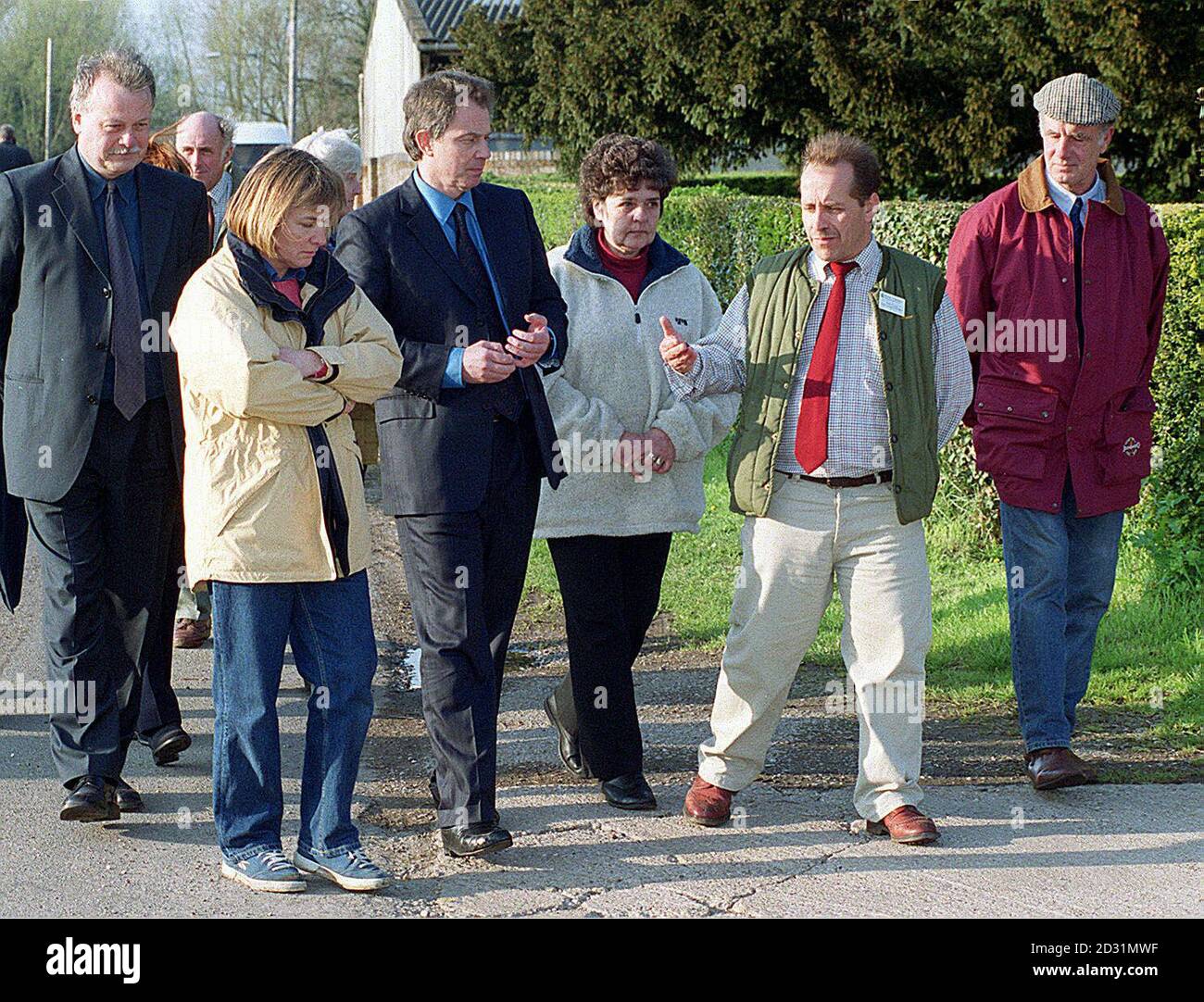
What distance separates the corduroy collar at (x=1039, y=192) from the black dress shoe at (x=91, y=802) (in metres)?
3.77

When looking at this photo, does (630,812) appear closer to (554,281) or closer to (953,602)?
(554,281)

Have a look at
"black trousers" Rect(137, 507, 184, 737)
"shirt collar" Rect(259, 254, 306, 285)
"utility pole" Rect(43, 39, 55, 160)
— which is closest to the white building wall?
"utility pole" Rect(43, 39, 55, 160)

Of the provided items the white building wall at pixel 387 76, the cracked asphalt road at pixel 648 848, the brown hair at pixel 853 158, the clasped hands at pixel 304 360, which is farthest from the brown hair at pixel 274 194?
the white building wall at pixel 387 76

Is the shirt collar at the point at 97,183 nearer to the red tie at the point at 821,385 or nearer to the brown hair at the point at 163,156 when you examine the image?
the brown hair at the point at 163,156

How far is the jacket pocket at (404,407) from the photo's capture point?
16.8ft

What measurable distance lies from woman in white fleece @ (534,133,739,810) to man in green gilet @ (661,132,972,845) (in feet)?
1.01

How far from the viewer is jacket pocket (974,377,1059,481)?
5.86 metres

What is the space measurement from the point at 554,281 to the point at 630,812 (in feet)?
5.91

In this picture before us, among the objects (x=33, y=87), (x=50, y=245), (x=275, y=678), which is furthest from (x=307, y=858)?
(x=33, y=87)

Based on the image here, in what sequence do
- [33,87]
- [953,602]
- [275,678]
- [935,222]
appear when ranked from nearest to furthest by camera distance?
[275,678]
[953,602]
[935,222]
[33,87]

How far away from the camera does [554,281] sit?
555cm

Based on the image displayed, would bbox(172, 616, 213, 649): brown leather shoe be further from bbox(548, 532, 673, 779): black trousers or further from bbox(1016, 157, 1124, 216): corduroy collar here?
bbox(1016, 157, 1124, 216): corduroy collar

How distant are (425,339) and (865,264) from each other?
143cm

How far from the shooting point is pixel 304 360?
15.1 ft
